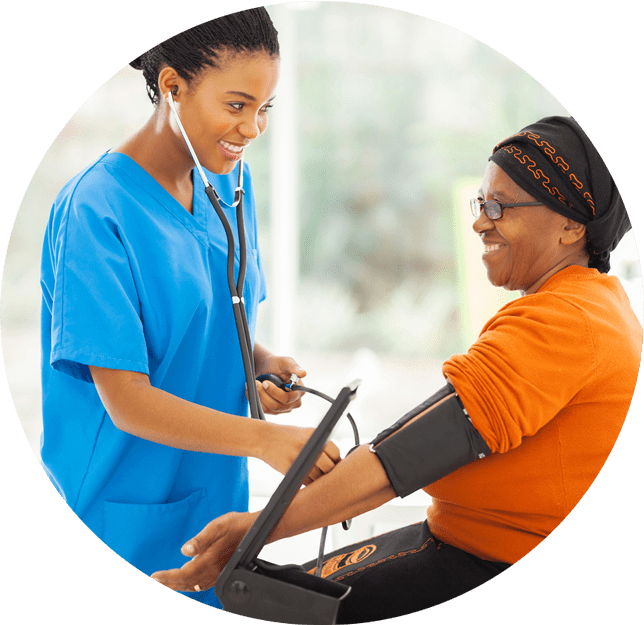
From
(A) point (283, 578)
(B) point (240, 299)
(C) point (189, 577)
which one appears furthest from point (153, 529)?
(B) point (240, 299)

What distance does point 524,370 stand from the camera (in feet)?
2.53

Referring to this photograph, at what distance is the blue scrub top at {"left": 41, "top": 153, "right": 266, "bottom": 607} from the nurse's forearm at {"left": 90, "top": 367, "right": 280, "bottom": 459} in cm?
3

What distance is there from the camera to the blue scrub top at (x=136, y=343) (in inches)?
30.0

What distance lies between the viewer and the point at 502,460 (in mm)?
848

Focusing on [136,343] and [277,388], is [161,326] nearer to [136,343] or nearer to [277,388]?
[136,343]

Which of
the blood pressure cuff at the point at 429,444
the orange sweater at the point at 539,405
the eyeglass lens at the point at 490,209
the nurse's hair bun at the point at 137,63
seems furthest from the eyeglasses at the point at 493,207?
the nurse's hair bun at the point at 137,63

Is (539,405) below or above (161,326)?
below

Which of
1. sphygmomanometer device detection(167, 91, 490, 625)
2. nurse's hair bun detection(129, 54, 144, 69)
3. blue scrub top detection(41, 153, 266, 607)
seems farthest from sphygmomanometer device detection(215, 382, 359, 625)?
nurse's hair bun detection(129, 54, 144, 69)

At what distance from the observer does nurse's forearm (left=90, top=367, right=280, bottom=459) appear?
742 mm

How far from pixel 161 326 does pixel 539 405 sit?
21.1 inches

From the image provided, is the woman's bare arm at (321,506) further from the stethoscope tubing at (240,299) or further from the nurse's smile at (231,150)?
the nurse's smile at (231,150)

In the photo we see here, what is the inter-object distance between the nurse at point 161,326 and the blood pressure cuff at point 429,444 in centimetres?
9

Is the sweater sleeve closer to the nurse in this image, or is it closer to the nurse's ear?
the nurse

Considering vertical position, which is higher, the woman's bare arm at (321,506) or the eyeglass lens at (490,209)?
the eyeglass lens at (490,209)
